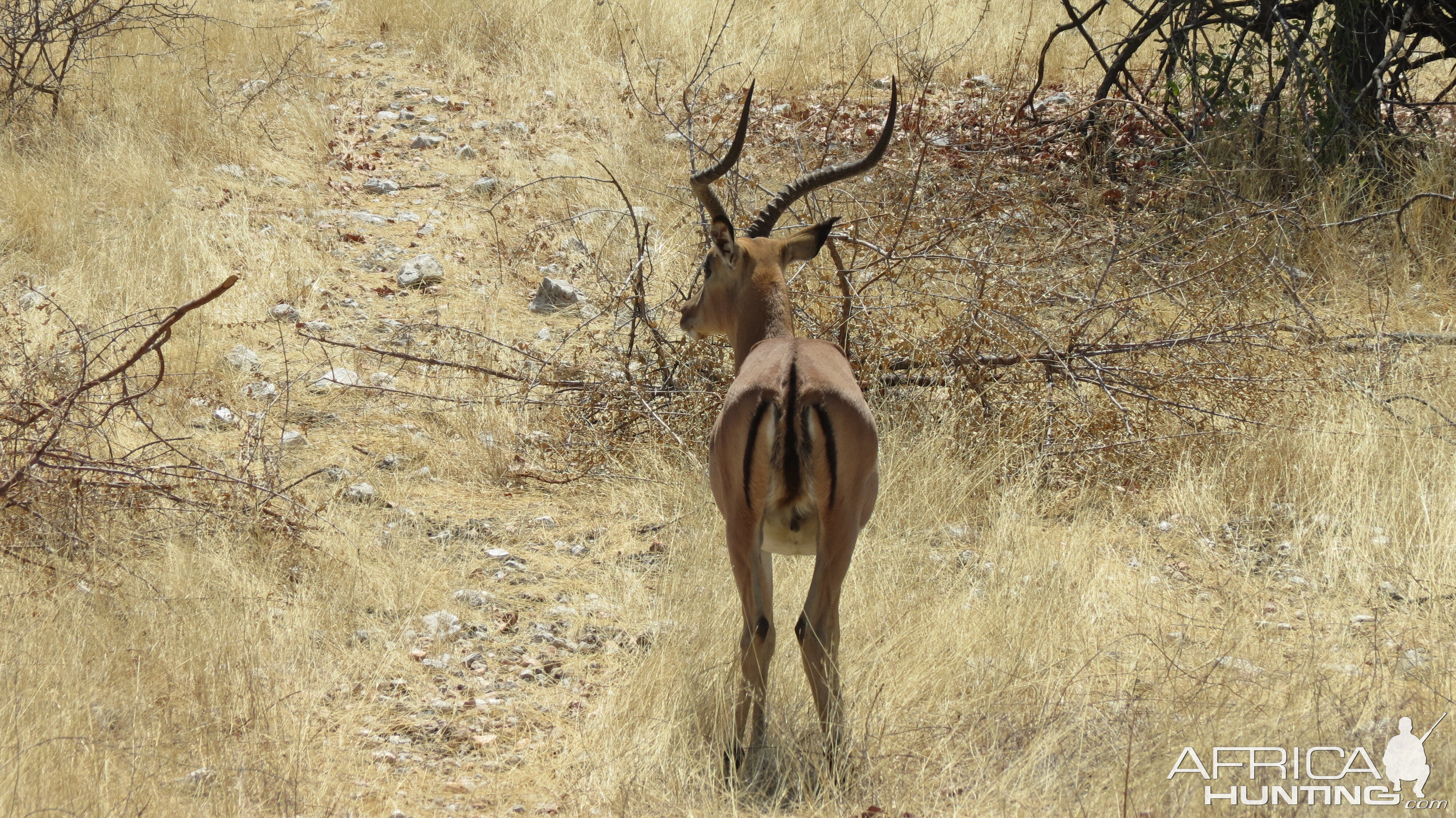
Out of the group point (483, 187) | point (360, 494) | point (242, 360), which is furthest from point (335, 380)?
point (483, 187)

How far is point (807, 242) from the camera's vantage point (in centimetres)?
525

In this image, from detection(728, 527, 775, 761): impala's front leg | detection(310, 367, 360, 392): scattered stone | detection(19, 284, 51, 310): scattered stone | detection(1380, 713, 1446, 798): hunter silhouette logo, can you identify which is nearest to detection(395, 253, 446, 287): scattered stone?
detection(310, 367, 360, 392): scattered stone

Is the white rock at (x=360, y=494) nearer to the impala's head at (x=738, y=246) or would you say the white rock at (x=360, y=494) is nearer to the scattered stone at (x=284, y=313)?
the impala's head at (x=738, y=246)

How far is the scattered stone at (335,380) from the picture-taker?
7.23m

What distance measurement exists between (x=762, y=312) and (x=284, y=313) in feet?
13.5

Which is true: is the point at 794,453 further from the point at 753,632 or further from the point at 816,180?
the point at 816,180

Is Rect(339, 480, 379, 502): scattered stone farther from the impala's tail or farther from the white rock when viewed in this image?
the impala's tail

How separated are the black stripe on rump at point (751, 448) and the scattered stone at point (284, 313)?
494 centimetres

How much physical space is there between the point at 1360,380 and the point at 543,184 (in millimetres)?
5973

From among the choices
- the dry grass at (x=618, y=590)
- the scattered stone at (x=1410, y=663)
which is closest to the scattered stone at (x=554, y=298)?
the dry grass at (x=618, y=590)

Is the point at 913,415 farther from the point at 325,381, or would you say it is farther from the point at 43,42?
the point at 43,42

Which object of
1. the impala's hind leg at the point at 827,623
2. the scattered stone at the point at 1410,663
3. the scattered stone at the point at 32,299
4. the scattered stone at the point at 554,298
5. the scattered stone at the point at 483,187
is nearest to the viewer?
the impala's hind leg at the point at 827,623

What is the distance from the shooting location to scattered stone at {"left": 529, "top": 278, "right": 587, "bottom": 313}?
836cm

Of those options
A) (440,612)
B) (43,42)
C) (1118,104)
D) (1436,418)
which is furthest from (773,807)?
(43,42)
